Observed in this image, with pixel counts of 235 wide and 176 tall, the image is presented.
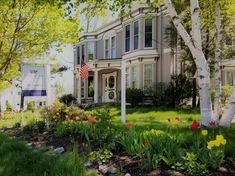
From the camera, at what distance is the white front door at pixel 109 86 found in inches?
1071

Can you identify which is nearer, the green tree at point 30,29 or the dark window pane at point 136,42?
the green tree at point 30,29

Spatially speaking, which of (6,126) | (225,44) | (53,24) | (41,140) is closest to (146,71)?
(225,44)

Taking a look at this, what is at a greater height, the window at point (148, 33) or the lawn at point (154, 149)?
the window at point (148, 33)

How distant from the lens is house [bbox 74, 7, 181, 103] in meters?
20.9

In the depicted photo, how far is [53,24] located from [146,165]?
9.35 meters

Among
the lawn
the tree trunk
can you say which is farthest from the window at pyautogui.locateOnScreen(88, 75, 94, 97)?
the tree trunk

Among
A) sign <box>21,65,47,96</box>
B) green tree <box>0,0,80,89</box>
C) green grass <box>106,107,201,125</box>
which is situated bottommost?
green grass <box>106,107,201,125</box>

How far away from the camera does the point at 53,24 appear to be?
12.9 m

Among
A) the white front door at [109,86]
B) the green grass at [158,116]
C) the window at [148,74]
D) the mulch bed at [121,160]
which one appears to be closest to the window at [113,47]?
the white front door at [109,86]

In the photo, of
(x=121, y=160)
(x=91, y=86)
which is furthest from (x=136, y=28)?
(x=121, y=160)

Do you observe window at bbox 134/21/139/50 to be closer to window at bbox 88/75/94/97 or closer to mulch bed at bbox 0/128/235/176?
window at bbox 88/75/94/97

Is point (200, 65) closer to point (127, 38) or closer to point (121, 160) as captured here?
point (121, 160)

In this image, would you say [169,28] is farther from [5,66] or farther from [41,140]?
[41,140]

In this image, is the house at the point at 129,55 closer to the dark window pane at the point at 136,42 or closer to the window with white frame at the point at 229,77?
the dark window pane at the point at 136,42
